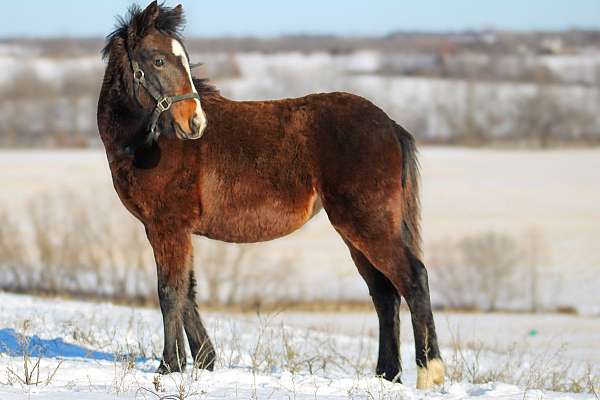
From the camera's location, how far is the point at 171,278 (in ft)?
24.2

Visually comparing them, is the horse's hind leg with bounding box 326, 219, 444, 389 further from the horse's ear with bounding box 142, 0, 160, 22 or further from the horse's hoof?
the horse's ear with bounding box 142, 0, 160, 22

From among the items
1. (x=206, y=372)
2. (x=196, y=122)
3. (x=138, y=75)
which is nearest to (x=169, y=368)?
(x=206, y=372)

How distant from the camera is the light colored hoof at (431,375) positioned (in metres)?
7.07

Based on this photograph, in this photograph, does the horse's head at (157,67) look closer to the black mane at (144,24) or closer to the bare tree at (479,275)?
the black mane at (144,24)

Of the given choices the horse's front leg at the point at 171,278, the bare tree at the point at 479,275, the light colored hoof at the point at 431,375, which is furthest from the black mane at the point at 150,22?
the bare tree at the point at 479,275

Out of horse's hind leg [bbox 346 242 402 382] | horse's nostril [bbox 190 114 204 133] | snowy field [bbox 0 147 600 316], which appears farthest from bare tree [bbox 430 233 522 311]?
horse's nostril [bbox 190 114 204 133]

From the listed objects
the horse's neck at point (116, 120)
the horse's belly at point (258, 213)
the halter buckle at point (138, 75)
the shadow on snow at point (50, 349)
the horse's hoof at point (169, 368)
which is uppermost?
the halter buckle at point (138, 75)

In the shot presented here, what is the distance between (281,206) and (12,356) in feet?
7.92

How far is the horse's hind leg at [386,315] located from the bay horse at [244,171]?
175mm

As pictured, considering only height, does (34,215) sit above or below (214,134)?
below

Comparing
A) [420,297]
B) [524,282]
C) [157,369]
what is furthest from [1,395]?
[524,282]

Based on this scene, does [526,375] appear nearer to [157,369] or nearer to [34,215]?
[157,369]

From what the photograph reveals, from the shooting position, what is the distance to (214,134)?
7.50 meters

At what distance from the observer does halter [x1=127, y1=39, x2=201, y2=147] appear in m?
7.22
